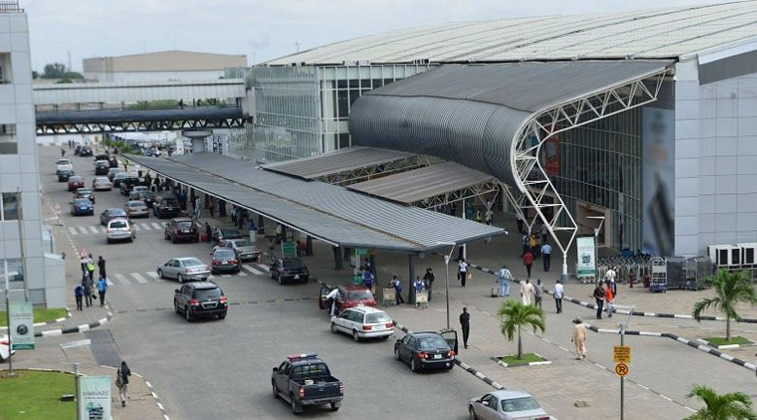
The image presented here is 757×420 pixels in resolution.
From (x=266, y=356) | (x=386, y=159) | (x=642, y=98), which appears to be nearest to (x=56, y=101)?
(x=386, y=159)

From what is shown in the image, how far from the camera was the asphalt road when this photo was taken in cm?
3456

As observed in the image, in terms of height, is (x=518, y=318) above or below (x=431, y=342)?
above

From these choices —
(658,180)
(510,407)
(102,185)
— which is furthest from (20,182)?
(102,185)

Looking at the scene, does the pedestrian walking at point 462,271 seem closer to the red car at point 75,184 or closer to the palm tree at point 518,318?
the palm tree at point 518,318

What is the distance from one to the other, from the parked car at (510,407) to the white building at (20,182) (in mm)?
25563

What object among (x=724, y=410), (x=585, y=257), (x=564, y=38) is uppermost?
(x=564, y=38)

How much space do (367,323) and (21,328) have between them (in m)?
11.4

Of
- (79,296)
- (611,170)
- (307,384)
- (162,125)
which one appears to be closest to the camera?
(307,384)

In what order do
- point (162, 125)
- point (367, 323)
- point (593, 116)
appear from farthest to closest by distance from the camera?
point (162, 125)
point (593, 116)
point (367, 323)

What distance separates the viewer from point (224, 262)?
59.5 m

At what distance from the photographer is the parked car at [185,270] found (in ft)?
188

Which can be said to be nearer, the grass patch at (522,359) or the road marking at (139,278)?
the grass patch at (522,359)

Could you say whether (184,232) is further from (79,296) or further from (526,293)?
(526,293)

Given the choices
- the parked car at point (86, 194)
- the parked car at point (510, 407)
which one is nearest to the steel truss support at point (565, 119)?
the parked car at point (510, 407)
